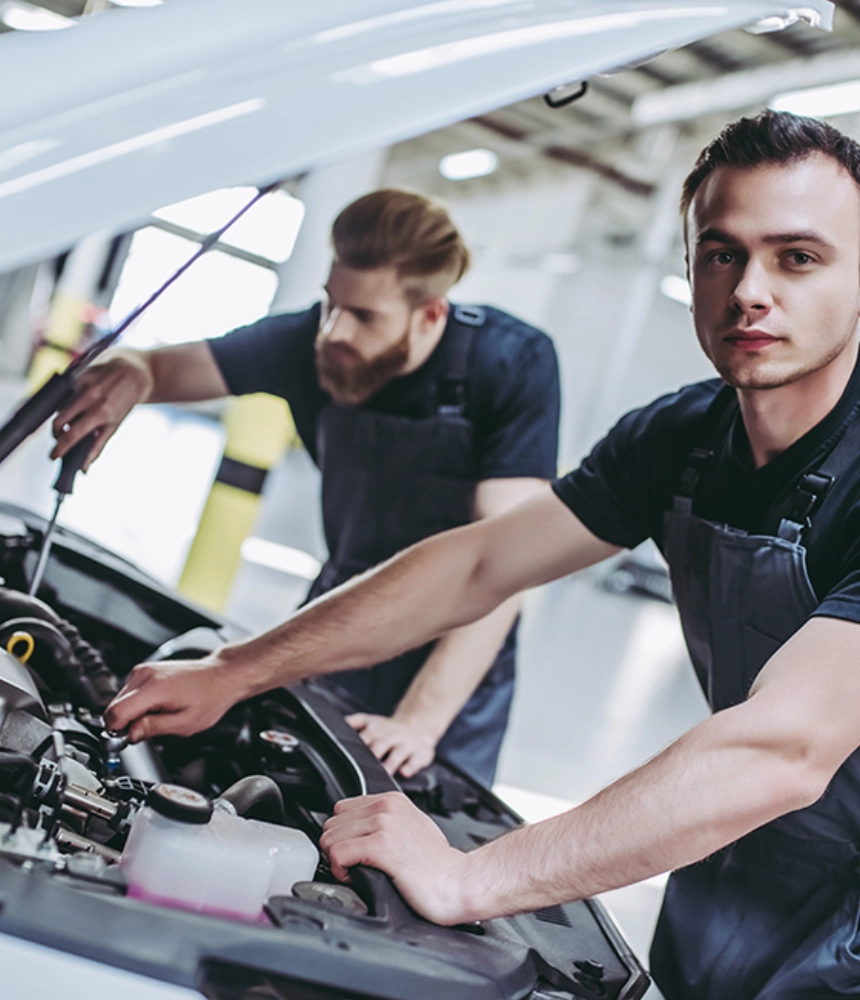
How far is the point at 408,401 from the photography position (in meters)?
1.96

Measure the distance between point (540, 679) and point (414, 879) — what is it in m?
4.21

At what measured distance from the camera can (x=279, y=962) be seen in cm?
68

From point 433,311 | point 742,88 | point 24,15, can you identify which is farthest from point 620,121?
point 433,311

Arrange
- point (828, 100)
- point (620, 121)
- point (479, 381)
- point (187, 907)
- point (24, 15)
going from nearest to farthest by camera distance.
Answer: point (187, 907)
point (479, 381)
point (828, 100)
point (24, 15)
point (620, 121)

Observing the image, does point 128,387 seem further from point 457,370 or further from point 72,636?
point 457,370

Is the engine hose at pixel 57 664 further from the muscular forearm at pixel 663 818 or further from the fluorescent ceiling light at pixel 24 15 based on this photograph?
the fluorescent ceiling light at pixel 24 15

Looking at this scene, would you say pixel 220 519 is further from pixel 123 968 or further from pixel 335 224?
pixel 123 968

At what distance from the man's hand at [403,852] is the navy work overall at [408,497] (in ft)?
3.13

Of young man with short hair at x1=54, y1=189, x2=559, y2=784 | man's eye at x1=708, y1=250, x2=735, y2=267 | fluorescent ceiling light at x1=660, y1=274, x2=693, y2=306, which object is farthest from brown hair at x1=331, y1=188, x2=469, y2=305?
Answer: fluorescent ceiling light at x1=660, y1=274, x2=693, y2=306

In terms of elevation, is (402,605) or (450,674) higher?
(402,605)

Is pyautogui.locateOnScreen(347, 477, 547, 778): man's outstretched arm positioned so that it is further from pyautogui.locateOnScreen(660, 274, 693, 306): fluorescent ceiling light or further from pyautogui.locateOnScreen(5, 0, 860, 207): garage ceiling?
pyautogui.locateOnScreen(660, 274, 693, 306): fluorescent ceiling light

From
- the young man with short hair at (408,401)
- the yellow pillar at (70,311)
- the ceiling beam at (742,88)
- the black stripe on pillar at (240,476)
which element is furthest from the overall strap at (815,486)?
the ceiling beam at (742,88)

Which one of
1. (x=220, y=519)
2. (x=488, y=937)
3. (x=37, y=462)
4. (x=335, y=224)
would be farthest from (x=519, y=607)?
(x=37, y=462)

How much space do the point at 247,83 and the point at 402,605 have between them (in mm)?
747
